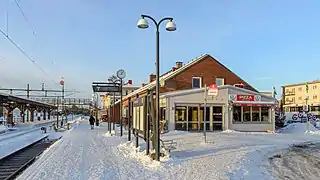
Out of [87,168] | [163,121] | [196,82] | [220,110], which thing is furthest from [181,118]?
[87,168]

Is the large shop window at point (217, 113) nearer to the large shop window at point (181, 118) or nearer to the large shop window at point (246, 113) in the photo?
the large shop window at point (246, 113)

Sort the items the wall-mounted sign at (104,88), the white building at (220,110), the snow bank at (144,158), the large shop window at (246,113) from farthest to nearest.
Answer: the large shop window at (246,113)
the white building at (220,110)
the wall-mounted sign at (104,88)
the snow bank at (144,158)

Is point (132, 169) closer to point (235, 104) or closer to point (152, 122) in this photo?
point (152, 122)

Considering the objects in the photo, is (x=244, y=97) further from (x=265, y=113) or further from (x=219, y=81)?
(x=219, y=81)

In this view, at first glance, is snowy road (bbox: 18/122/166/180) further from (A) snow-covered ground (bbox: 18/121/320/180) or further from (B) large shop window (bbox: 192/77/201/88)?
(B) large shop window (bbox: 192/77/201/88)

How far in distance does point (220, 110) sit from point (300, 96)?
289ft

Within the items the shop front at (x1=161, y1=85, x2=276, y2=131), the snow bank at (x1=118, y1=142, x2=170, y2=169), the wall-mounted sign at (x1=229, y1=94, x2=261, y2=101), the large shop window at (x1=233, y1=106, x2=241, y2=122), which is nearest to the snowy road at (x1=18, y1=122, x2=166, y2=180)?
the snow bank at (x1=118, y1=142, x2=170, y2=169)

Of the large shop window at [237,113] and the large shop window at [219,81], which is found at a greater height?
the large shop window at [219,81]

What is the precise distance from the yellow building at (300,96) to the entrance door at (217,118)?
7077cm

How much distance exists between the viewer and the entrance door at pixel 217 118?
29984mm

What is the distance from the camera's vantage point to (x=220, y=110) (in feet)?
99.3

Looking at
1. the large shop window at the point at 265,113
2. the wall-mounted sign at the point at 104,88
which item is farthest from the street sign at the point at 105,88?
the large shop window at the point at 265,113

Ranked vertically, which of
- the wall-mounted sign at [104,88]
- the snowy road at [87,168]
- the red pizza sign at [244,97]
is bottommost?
the snowy road at [87,168]

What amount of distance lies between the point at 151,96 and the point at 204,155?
2.80 meters
